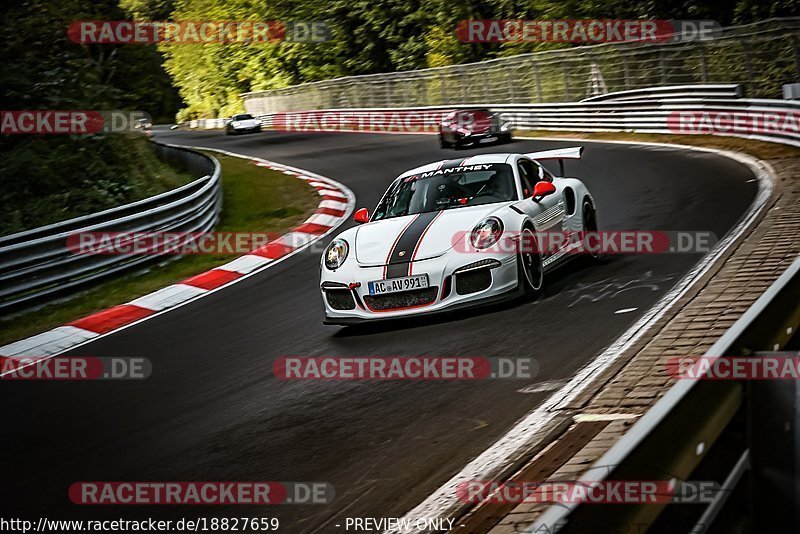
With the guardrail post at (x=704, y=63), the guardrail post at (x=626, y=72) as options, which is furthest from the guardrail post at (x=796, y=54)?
the guardrail post at (x=626, y=72)

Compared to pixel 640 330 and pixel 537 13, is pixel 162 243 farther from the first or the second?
pixel 537 13

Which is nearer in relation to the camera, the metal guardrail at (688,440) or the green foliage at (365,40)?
the metal guardrail at (688,440)

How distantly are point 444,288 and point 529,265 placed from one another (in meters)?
0.88

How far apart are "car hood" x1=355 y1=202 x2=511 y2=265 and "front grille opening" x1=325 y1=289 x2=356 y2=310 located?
28cm

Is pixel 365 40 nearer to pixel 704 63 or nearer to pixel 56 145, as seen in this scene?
pixel 704 63

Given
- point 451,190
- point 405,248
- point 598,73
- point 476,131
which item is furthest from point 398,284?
point 598,73

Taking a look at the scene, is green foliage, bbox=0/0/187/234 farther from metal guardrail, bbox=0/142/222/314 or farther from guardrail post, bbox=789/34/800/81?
guardrail post, bbox=789/34/800/81

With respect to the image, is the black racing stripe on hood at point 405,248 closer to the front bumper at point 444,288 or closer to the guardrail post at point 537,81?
the front bumper at point 444,288

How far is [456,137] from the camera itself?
2700 centimetres

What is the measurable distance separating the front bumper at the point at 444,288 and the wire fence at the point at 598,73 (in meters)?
14.6

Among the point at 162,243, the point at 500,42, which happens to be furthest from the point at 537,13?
the point at 162,243

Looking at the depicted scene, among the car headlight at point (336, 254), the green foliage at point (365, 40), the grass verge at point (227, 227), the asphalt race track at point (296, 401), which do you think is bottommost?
the grass verge at point (227, 227)

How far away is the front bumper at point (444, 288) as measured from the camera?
7762 mm

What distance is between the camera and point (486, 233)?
8000 mm
